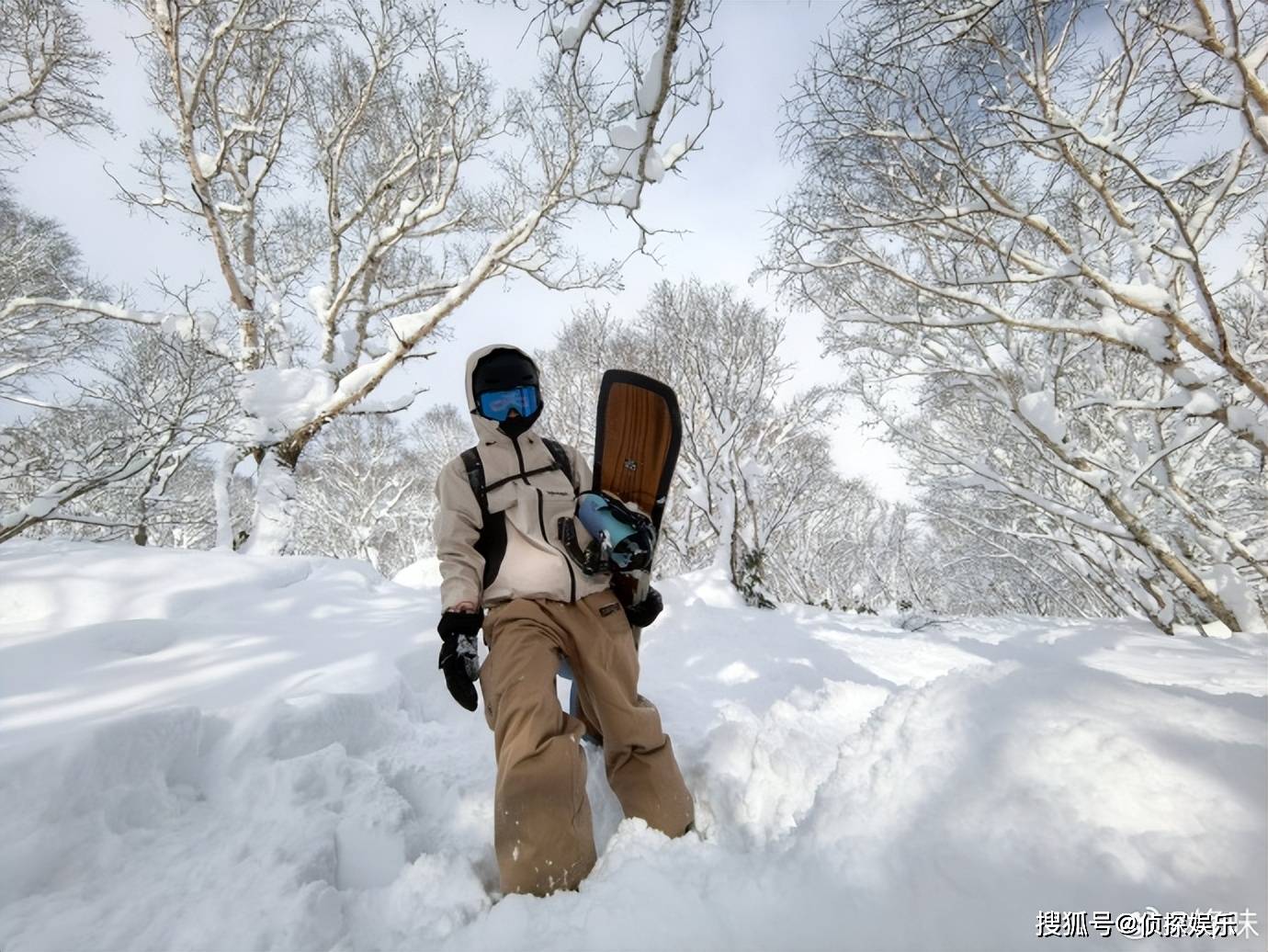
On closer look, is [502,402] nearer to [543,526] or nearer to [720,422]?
[543,526]

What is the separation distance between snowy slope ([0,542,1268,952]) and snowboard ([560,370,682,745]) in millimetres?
981

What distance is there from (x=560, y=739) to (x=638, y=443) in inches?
46.7

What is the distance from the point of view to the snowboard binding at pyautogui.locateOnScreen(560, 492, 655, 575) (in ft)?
6.00

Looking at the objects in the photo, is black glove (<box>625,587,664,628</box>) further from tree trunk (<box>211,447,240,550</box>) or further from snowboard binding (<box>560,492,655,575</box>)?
tree trunk (<box>211,447,240,550</box>)

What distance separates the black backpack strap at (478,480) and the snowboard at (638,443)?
1.56ft

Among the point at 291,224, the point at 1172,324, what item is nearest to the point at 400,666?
the point at 1172,324

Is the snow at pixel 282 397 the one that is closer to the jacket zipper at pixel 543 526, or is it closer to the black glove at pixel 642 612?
the jacket zipper at pixel 543 526

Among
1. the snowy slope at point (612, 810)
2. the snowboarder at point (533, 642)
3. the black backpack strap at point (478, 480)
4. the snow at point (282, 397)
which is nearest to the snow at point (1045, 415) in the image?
the snowy slope at point (612, 810)

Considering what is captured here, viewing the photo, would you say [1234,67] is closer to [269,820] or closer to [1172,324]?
A: [1172,324]

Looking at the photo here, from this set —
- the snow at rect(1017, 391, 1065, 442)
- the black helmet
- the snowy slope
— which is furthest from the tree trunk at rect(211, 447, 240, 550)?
the snow at rect(1017, 391, 1065, 442)

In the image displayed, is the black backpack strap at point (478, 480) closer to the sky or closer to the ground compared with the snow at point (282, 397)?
closer to the ground

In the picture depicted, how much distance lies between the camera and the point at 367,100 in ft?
22.3

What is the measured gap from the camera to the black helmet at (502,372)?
77.3 inches

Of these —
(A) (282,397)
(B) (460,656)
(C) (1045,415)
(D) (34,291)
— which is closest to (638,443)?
(B) (460,656)
